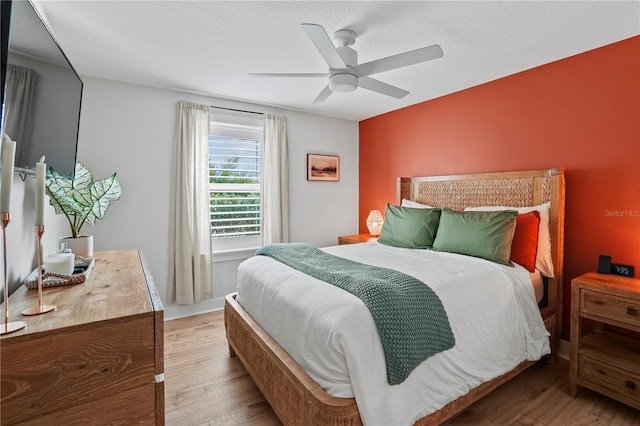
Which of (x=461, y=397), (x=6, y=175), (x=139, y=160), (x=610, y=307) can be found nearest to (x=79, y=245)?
(x=6, y=175)

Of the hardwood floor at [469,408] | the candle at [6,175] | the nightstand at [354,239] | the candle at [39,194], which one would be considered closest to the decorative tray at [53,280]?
the candle at [39,194]

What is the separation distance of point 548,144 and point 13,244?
140 inches

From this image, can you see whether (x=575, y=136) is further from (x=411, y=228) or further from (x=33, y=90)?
(x=33, y=90)

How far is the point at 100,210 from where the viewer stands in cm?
203

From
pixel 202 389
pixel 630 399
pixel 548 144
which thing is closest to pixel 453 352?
pixel 630 399

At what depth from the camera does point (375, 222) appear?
4.09m

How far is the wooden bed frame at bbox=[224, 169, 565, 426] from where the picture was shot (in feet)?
4.46

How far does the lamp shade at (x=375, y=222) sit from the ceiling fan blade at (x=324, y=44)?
2.43 metres

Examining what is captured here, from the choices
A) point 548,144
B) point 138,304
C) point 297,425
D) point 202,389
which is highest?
point 548,144

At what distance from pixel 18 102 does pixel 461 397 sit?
2393 millimetres

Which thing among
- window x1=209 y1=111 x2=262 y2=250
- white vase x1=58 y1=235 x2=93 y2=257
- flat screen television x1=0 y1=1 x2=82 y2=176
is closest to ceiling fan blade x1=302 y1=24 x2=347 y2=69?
flat screen television x1=0 y1=1 x2=82 y2=176

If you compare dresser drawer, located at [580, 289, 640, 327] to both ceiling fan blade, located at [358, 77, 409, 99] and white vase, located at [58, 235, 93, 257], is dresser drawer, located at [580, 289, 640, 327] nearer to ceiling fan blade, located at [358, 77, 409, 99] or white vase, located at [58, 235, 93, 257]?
ceiling fan blade, located at [358, 77, 409, 99]

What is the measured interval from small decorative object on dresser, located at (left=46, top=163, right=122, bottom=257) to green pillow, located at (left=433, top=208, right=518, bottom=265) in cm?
264

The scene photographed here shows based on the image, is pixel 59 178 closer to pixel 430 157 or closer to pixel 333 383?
pixel 333 383
